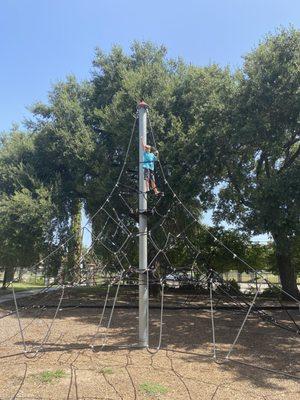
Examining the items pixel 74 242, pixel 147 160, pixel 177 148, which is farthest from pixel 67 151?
pixel 147 160

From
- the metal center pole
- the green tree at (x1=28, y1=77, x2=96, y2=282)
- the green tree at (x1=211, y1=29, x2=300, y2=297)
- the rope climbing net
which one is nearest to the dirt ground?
the metal center pole

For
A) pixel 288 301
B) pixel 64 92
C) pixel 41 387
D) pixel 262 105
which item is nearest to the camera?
pixel 41 387

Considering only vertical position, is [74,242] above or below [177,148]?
below

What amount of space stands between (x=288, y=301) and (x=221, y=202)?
15.0 ft

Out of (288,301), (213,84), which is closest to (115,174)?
(213,84)

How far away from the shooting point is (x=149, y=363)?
670 centimetres

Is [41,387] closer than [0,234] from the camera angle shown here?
Yes

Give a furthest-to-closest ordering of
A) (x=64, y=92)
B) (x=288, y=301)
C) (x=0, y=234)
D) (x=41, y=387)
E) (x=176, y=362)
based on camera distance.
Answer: (x=64, y=92)
(x=288, y=301)
(x=0, y=234)
(x=176, y=362)
(x=41, y=387)

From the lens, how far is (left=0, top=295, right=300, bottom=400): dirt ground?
5.28m

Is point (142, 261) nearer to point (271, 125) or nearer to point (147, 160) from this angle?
point (147, 160)

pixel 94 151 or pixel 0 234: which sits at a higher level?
pixel 94 151

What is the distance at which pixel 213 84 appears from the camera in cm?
1484

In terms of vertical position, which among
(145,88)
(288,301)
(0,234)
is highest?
(145,88)

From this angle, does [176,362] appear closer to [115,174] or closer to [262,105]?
[262,105]
